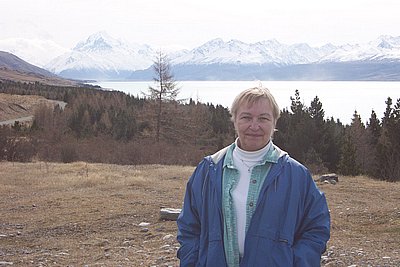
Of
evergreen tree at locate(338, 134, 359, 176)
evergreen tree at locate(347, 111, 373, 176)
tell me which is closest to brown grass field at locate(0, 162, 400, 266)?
evergreen tree at locate(338, 134, 359, 176)

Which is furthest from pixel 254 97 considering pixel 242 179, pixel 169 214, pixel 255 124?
pixel 169 214

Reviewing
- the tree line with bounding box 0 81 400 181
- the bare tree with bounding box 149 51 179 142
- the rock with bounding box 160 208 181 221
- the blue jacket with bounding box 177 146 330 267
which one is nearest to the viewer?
the blue jacket with bounding box 177 146 330 267

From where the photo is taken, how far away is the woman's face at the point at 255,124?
9.95ft

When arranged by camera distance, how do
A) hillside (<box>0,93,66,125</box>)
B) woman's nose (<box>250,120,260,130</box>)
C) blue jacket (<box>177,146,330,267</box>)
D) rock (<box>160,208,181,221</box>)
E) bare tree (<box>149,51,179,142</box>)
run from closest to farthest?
1. blue jacket (<box>177,146,330,267</box>)
2. woman's nose (<box>250,120,260,130</box>)
3. rock (<box>160,208,181,221</box>)
4. bare tree (<box>149,51,179,142</box>)
5. hillside (<box>0,93,66,125</box>)

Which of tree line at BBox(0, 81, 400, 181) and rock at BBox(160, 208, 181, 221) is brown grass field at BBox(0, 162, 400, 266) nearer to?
rock at BBox(160, 208, 181, 221)

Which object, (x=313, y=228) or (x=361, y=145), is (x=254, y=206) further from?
(x=361, y=145)

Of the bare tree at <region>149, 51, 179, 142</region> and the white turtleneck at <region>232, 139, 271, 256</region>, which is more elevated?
the bare tree at <region>149, 51, 179, 142</region>

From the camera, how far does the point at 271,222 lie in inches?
113

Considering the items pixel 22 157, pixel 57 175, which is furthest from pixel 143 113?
pixel 57 175

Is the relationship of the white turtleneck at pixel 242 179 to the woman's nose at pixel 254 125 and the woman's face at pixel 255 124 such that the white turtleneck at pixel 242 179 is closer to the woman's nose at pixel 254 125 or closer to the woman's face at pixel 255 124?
the woman's face at pixel 255 124

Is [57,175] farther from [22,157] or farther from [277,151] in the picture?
[277,151]

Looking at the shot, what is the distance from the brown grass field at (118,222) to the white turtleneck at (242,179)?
4119mm

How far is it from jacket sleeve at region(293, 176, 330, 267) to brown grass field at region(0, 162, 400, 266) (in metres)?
4.07

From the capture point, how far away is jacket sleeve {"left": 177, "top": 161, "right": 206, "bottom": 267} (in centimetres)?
310
